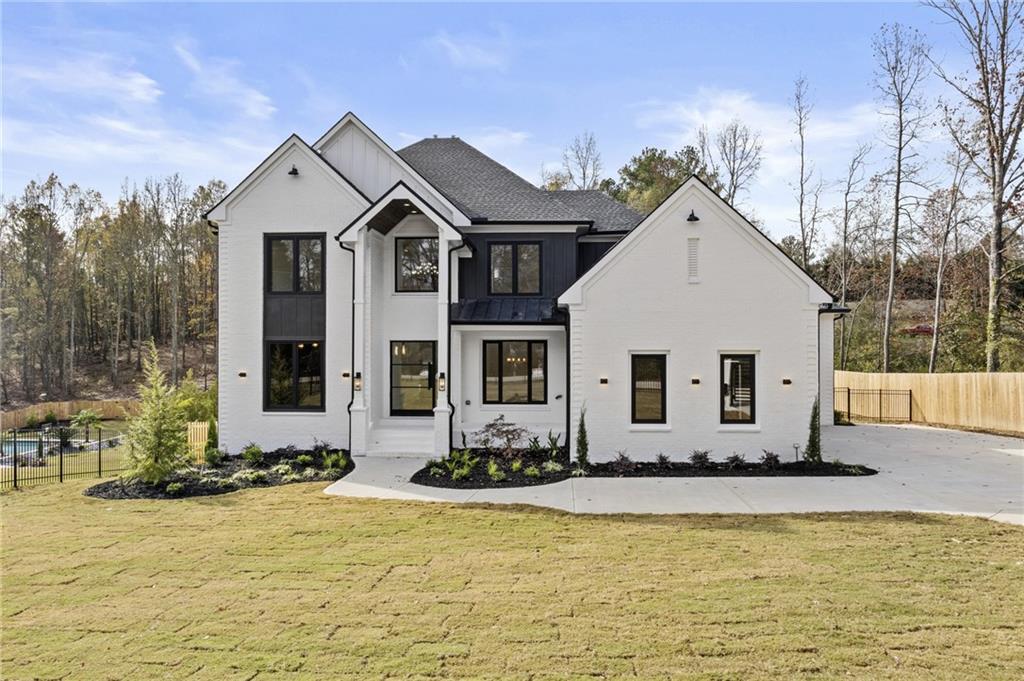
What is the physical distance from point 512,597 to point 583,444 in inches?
304

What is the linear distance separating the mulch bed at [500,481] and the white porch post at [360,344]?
7.97ft

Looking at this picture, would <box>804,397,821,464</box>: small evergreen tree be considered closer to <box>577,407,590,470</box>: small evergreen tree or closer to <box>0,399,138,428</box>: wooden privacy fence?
<box>577,407,590,470</box>: small evergreen tree

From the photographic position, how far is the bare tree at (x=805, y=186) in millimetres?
31094

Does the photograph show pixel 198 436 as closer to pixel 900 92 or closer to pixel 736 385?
pixel 736 385

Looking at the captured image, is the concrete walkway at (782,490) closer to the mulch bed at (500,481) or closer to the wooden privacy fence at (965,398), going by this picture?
the mulch bed at (500,481)

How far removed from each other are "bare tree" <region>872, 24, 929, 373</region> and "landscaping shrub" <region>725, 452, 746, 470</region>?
1856cm

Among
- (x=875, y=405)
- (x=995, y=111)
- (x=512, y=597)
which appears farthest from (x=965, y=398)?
(x=512, y=597)

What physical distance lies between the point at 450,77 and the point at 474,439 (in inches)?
426

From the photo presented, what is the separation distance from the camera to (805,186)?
32188 mm

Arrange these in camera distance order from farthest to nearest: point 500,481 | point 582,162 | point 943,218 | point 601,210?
point 582,162, point 943,218, point 601,210, point 500,481

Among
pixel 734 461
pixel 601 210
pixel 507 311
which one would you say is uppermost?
pixel 601 210

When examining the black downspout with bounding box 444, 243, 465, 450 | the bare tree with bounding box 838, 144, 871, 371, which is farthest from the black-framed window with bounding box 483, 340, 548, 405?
the bare tree with bounding box 838, 144, 871, 371

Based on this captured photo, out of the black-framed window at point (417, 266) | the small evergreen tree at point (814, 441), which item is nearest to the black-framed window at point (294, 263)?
the black-framed window at point (417, 266)

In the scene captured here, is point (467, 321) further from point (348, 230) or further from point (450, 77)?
point (450, 77)
